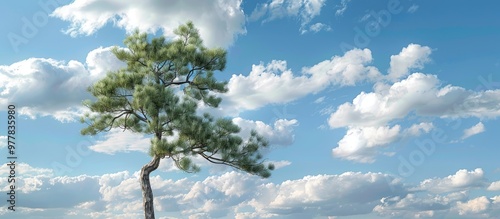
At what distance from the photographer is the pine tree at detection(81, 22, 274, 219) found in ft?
26.7

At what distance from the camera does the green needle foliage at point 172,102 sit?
8141mm

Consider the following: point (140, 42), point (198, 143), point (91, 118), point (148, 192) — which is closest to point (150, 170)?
point (148, 192)

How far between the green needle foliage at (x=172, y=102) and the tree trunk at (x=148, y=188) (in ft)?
0.53

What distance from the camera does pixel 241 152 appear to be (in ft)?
29.5

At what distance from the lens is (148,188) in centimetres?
832

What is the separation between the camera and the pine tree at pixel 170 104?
8.15 meters

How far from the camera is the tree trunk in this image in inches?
322

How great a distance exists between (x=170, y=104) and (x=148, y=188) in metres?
1.46

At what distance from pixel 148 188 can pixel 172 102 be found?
4.92 ft

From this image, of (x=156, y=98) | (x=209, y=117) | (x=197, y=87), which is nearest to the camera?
(x=156, y=98)

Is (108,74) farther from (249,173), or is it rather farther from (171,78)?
(249,173)

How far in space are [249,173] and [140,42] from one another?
3101 mm

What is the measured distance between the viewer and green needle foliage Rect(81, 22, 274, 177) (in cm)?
814

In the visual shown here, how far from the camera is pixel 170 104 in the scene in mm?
8188
